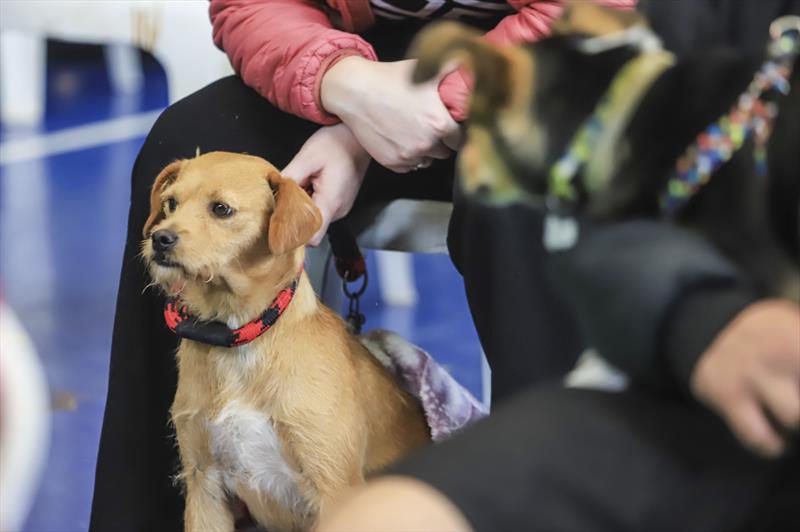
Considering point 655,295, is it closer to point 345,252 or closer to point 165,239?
point 165,239

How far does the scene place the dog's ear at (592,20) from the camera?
2.14 feet

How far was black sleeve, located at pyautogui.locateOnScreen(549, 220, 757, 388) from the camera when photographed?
0.59 metres

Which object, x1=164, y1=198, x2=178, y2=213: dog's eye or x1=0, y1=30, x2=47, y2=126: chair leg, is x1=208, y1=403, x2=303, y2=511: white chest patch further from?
x1=0, y1=30, x2=47, y2=126: chair leg

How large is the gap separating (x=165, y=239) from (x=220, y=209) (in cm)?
7

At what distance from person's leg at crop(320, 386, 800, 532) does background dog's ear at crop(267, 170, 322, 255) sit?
0.46 metres

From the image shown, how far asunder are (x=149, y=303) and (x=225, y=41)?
29cm

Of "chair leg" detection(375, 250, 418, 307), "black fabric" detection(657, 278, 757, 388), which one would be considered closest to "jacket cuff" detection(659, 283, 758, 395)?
"black fabric" detection(657, 278, 757, 388)

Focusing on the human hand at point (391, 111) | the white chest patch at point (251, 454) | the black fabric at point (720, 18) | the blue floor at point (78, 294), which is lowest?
the blue floor at point (78, 294)

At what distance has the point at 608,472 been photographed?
58cm

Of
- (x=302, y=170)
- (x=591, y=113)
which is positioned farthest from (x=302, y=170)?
(x=591, y=113)

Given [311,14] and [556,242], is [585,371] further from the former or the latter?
[311,14]

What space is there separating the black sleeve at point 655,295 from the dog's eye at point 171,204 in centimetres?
54

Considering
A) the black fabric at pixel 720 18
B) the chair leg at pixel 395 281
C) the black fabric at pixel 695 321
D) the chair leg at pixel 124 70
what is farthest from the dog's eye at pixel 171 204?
the chair leg at pixel 124 70

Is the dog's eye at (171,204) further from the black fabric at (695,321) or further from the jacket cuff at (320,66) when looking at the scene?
the black fabric at (695,321)
